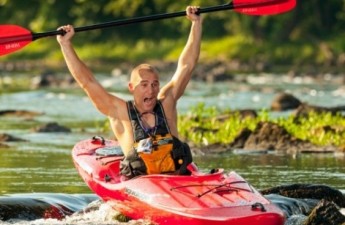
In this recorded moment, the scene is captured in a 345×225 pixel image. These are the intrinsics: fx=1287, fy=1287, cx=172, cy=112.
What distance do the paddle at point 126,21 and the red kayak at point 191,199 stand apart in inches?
60.4

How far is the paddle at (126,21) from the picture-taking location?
12.3 m

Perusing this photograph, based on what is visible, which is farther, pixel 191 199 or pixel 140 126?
pixel 140 126

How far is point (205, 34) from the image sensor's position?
199 ft

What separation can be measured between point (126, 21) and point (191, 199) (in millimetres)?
2496

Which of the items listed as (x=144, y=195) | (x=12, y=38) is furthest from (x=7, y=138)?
(x=144, y=195)

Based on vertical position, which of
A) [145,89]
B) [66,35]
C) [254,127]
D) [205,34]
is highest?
[205,34]

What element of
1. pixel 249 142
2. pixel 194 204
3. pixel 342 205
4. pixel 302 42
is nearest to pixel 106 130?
pixel 249 142

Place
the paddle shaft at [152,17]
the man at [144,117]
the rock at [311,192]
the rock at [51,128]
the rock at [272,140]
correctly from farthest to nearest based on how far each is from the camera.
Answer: the rock at [51,128] → the rock at [272,140] → the rock at [311,192] → the paddle shaft at [152,17] → the man at [144,117]

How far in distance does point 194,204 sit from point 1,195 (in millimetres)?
3499

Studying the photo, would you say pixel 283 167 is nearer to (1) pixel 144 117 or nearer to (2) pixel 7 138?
(1) pixel 144 117

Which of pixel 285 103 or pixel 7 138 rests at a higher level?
pixel 7 138

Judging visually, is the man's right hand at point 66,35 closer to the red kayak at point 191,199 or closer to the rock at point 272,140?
the red kayak at point 191,199

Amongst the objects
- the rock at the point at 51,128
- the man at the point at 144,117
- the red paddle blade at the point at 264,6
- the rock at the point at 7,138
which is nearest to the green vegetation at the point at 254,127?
the rock at the point at 51,128

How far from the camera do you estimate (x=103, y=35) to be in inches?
2542
